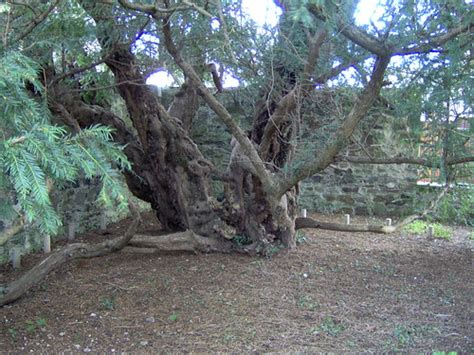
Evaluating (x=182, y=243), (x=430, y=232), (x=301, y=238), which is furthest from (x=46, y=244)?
(x=430, y=232)

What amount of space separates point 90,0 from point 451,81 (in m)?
3.24

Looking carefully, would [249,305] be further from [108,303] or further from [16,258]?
[16,258]

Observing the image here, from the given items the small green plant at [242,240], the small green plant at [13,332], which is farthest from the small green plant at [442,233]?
the small green plant at [13,332]

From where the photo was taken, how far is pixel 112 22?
433 centimetres

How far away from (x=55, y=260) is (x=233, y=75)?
2661mm

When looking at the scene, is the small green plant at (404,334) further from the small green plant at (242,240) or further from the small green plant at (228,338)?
the small green plant at (242,240)

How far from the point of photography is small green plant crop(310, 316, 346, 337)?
3.50 m


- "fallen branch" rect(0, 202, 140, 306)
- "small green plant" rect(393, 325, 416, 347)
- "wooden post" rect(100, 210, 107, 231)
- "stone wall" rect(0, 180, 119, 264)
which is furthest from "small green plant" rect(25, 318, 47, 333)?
"wooden post" rect(100, 210, 107, 231)

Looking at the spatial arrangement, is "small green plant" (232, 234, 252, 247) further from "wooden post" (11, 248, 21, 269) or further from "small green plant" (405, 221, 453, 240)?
"small green plant" (405, 221, 453, 240)

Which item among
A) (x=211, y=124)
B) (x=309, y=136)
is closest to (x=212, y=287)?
(x=309, y=136)

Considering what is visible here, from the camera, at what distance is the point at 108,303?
13.3ft

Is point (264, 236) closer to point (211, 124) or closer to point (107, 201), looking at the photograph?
point (107, 201)

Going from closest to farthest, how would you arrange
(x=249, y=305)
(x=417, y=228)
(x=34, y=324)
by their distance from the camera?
(x=34, y=324) < (x=249, y=305) < (x=417, y=228)

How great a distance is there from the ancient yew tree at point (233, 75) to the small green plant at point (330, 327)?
155cm
